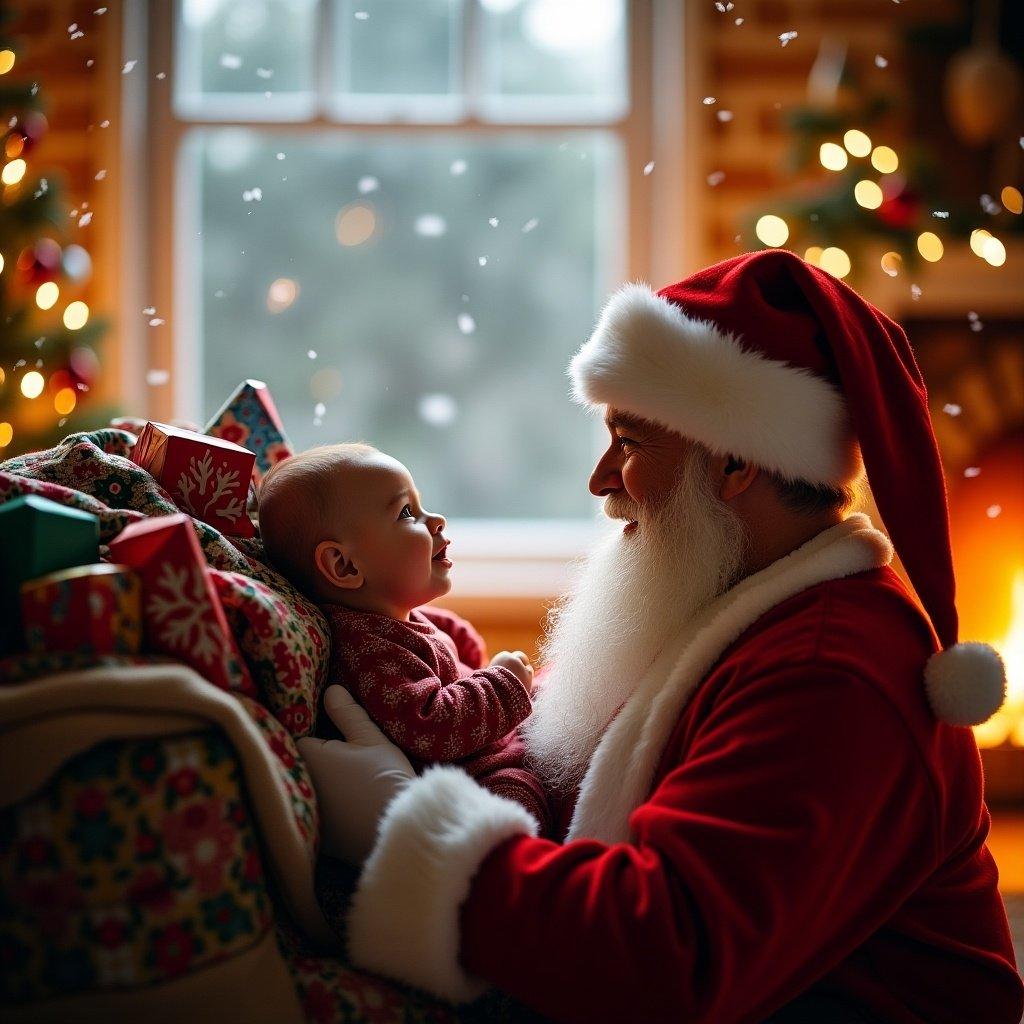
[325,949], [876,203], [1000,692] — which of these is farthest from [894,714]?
[876,203]

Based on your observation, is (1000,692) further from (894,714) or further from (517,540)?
(517,540)

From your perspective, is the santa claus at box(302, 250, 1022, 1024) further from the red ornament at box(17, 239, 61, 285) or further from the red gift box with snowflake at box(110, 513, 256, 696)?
the red ornament at box(17, 239, 61, 285)

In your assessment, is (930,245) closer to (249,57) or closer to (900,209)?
(900,209)

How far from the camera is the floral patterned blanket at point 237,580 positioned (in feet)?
3.96

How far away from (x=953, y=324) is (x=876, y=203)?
0.51 meters

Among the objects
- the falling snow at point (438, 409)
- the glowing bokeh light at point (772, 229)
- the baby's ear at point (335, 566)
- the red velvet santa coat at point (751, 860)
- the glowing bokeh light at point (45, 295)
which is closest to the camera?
the red velvet santa coat at point (751, 860)

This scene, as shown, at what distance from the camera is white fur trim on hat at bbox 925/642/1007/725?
1.09 m

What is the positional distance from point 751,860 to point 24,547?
0.80 metres

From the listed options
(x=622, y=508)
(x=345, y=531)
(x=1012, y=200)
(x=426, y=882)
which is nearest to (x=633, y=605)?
(x=622, y=508)

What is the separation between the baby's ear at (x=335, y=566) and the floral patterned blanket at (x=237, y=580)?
0.08m

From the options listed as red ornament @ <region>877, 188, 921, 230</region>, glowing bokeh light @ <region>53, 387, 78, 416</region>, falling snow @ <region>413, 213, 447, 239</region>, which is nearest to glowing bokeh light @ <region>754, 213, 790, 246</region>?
red ornament @ <region>877, 188, 921, 230</region>

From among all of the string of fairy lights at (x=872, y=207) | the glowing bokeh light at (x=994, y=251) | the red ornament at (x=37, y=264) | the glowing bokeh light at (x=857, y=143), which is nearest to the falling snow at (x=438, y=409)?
the string of fairy lights at (x=872, y=207)

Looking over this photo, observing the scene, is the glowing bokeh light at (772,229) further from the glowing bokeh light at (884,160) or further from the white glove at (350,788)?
the white glove at (350,788)

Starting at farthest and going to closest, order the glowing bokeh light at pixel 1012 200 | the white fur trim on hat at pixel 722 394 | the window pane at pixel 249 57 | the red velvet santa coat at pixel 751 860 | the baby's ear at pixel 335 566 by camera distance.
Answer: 1. the window pane at pixel 249 57
2. the glowing bokeh light at pixel 1012 200
3. the baby's ear at pixel 335 566
4. the white fur trim on hat at pixel 722 394
5. the red velvet santa coat at pixel 751 860
